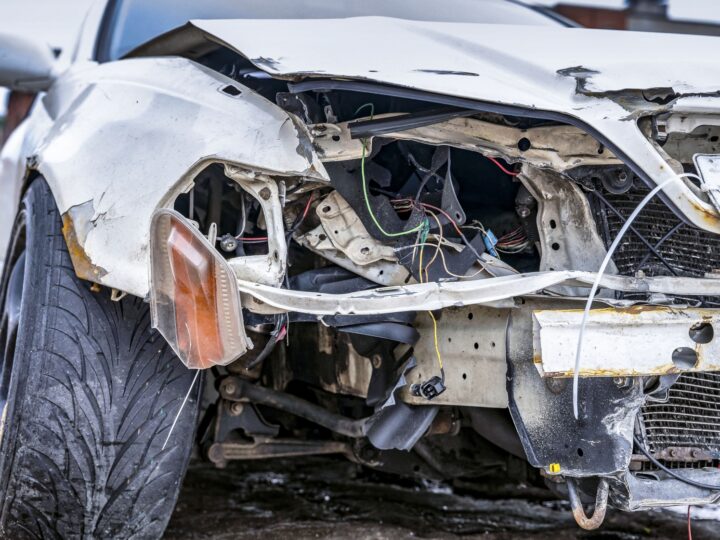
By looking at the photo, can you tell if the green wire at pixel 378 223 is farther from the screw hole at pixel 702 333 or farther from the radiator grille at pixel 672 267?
the screw hole at pixel 702 333

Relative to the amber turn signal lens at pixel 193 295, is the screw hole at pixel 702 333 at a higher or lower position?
lower

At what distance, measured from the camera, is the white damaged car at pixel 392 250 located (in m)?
1.93

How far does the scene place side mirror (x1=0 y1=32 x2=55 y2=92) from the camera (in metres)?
3.27

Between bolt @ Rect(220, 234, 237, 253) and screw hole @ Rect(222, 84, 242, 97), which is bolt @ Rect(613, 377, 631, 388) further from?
screw hole @ Rect(222, 84, 242, 97)

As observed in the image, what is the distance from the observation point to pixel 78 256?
2182mm

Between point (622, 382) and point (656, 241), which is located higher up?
point (656, 241)

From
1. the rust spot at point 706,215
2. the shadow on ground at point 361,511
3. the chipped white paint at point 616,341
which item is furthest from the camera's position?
the shadow on ground at point 361,511

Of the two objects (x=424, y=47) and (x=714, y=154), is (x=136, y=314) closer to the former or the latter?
(x=424, y=47)

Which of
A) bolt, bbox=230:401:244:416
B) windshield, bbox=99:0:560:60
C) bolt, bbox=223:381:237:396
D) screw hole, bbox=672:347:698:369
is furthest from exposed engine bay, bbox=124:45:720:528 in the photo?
windshield, bbox=99:0:560:60

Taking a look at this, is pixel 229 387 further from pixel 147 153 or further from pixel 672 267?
→ pixel 672 267

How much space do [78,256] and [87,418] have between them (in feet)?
1.31

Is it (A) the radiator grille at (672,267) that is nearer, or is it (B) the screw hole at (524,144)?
(B) the screw hole at (524,144)

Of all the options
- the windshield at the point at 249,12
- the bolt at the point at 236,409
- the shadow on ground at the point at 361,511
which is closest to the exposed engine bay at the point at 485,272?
the bolt at the point at 236,409

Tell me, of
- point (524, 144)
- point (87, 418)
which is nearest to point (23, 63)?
point (87, 418)
